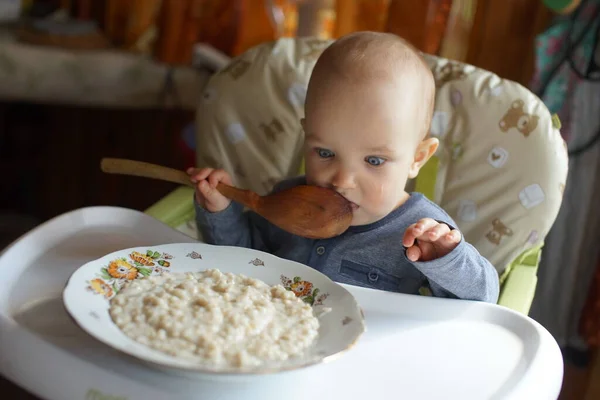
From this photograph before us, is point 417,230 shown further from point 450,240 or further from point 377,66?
point 377,66

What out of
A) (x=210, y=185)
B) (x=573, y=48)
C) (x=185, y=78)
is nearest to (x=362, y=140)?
(x=210, y=185)

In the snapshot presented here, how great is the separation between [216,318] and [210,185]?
364 mm

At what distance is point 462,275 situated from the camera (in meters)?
1.02

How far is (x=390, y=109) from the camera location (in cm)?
104

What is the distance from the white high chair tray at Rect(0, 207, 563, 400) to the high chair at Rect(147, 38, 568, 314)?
16 cm

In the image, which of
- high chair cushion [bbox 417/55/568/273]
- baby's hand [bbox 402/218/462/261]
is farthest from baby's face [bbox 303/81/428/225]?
high chair cushion [bbox 417/55/568/273]

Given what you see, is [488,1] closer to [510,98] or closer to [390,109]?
[510,98]

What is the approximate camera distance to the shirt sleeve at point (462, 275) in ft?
3.27

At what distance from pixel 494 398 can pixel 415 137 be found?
41 centimetres

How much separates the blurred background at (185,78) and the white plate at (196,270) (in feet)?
3.06

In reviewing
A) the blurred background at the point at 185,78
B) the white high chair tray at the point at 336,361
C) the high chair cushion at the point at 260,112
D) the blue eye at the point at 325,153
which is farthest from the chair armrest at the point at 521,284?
the blurred background at the point at 185,78

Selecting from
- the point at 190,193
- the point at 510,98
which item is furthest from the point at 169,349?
the point at 510,98

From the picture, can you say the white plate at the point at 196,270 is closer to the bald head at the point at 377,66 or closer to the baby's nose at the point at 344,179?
the baby's nose at the point at 344,179

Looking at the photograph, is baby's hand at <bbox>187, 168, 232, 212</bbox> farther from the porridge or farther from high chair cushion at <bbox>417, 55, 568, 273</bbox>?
high chair cushion at <bbox>417, 55, 568, 273</bbox>
